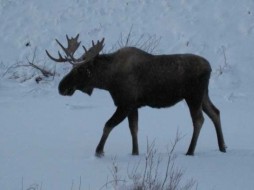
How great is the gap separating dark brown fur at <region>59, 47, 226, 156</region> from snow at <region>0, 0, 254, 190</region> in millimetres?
485

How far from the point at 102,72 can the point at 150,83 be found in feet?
2.22

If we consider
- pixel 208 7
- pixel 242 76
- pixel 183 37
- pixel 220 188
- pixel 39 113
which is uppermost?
pixel 208 7

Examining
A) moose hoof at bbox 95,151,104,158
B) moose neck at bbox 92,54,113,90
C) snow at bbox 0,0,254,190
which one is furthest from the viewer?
moose neck at bbox 92,54,113,90

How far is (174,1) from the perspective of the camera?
16.6 metres

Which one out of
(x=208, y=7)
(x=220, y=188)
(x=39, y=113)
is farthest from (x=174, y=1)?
(x=220, y=188)

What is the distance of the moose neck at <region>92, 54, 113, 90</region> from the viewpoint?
25.0 ft

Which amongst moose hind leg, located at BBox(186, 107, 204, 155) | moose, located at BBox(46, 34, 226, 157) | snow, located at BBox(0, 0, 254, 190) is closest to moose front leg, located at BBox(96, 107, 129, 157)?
moose, located at BBox(46, 34, 226, 157)

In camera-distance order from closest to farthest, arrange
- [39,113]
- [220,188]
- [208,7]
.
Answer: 1. [220,188]
2. [39,113]
3. [208,7]

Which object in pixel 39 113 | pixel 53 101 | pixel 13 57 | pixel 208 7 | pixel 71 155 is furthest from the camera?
pixel 208 7

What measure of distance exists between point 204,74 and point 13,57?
27.3 ft

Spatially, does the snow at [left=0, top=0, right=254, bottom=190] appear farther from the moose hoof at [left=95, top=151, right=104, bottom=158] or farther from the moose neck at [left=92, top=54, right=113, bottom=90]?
the moose neck at [left=92, top=54, right=113, bottom=90]

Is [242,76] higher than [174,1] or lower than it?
lower

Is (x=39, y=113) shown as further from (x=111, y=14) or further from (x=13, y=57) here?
(x=111, y=14)

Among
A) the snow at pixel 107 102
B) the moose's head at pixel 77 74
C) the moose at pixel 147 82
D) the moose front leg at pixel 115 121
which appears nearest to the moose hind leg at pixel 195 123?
the moose at pixel 147 82
